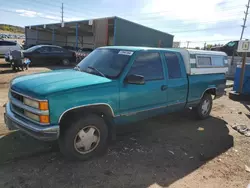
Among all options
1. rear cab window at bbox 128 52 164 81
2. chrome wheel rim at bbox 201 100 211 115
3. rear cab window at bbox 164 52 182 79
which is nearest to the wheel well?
rear cab window at bbox 128 52 164 81

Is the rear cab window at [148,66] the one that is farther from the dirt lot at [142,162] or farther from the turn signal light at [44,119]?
the turn signal light at [44,119]

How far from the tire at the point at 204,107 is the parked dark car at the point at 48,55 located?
1301 centimetres

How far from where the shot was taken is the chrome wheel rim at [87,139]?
3406mm

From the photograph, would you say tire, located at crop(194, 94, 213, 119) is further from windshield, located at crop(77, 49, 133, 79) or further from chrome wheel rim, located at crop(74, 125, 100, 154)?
chrome wheel rim, located at crop(74, 125, 100, 154)

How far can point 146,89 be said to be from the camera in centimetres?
409

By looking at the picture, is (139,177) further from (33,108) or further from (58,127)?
(33,108)

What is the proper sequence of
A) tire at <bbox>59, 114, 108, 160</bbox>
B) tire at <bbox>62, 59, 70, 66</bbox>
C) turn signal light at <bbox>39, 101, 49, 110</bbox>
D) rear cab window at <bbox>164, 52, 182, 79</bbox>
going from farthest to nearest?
tire at <bbox>62, 59, 70, 66</bbox> → rear cab window at <bbox>164, 52, 182, 79</bbox> → tire at <bbox>59, 114, 108, 160</bbox> → turn signal light at <bbox>39, 101, 49, 110</bbox>

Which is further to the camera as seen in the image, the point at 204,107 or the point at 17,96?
the point at 204,107

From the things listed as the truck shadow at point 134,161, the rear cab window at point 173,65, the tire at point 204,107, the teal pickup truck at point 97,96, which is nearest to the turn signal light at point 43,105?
the teal pickup truck at point 97,96

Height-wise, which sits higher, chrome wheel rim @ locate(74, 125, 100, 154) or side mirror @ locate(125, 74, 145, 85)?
side mirror @ locate(125, 74, 145, 85)

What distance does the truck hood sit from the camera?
9.98 feet

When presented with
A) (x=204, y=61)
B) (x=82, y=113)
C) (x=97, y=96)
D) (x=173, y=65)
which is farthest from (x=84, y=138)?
(x=204, y=61)

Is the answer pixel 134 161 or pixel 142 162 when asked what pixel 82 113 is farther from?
pixel 142 162

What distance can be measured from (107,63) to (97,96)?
0.95 metres
